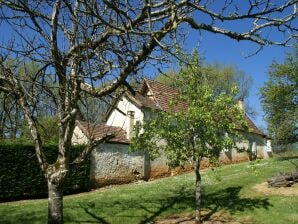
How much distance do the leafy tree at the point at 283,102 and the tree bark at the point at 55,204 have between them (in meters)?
28.2

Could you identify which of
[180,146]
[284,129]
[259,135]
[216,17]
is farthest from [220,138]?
[259,135]

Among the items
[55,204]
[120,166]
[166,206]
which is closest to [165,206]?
[166,206]

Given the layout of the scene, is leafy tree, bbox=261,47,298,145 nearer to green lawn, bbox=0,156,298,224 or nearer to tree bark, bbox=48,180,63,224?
green lawn, bbox=0,156,298,224

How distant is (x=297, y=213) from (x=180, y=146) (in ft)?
17.0

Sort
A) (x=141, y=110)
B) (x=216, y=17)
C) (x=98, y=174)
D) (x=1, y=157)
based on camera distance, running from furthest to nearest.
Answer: (x=141, y=110)
(x=98, y=174)
(x=1, y=157)
(x=216, y=17)

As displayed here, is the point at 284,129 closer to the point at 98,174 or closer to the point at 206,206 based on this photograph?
the point at 98,174

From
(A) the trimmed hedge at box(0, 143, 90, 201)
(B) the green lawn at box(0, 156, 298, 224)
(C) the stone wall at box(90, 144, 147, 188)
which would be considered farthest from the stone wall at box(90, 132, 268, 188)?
(B) the green lawn at box(0, 156, 298, 224)

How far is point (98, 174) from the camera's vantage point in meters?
27.2

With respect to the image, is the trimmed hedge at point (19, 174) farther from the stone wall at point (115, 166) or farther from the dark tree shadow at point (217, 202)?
the dark tree shadow at point (217, 202)

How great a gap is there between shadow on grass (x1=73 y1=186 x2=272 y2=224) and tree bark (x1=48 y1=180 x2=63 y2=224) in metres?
6.89

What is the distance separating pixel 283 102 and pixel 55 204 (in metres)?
29.2

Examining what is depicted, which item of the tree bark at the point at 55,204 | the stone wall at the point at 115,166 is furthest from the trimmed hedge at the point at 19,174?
the tree bark at the point at 55,204

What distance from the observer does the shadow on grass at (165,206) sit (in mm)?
16172

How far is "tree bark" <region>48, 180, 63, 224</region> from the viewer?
8469 millimetres
